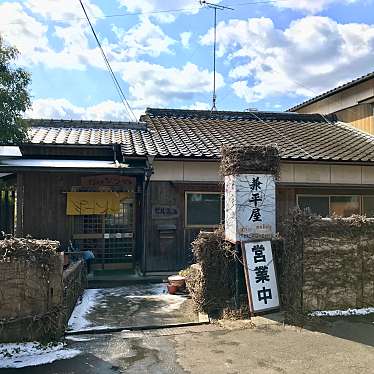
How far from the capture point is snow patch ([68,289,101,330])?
6.61 metres

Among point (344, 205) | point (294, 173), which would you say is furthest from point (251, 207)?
point (344, 205)

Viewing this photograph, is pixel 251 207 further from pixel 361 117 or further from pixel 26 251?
pixel 361 117

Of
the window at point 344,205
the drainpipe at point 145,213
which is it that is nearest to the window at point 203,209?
the drainpipe at point 145,213

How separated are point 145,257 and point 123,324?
4.35 m

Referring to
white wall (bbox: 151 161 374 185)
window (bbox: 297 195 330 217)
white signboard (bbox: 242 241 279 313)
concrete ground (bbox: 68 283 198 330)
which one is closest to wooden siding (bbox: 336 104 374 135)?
white wall (bbox: 151 161 374 185)

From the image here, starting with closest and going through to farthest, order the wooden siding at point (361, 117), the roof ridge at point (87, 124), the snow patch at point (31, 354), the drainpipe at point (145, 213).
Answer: the snow patch at point (31, 354) → the drainpipe at point (145, 213) → the roof ridge at point (87, 124) → the wooden siding at point (361, 117)

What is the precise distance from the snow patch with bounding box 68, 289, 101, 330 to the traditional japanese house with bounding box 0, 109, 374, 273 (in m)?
2.12

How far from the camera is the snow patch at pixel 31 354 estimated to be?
16.9 ft

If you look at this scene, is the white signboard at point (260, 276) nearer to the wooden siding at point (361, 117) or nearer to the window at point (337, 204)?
the window at point (337, 204)

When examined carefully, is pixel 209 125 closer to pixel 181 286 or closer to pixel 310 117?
pixel 310 117

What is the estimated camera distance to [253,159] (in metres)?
7.20

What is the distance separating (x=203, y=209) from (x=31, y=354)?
6851 millimetres

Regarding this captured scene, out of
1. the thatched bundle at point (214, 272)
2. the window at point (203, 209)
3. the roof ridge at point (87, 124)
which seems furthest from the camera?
the roof ridge at point (87, 124)

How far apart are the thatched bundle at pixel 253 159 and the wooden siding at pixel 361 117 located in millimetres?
9034
